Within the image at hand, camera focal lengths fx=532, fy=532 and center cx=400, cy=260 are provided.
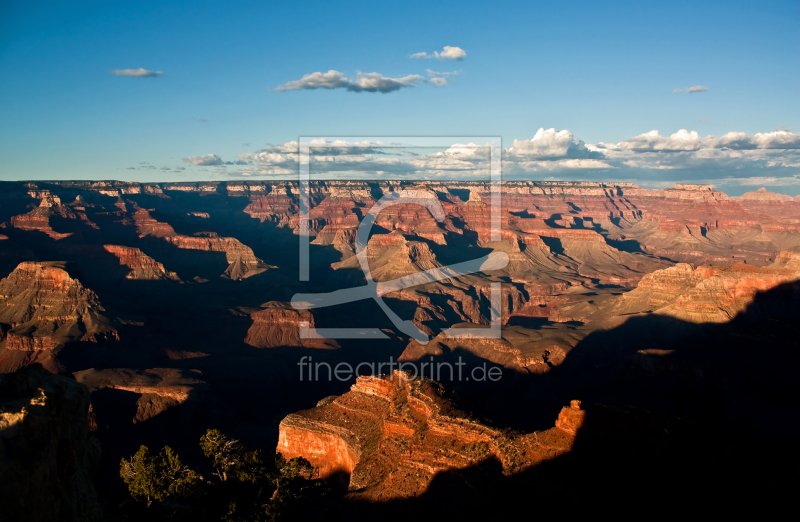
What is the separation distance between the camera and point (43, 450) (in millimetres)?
17109

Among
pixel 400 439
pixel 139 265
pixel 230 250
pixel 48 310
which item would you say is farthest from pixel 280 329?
pixel 400 439

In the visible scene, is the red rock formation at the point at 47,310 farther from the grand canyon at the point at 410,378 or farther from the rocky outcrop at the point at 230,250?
the rocky outcrop at the point at 230,250

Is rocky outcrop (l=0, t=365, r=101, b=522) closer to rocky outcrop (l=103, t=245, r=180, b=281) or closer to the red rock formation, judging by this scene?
the red rock formation

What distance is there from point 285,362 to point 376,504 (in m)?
73.2

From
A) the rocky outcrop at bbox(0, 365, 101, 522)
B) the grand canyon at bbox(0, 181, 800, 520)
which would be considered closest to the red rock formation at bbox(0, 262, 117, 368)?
the grand canyon at bbox(0, 181, 800, 520)

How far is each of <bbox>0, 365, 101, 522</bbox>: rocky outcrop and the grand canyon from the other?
95 mm

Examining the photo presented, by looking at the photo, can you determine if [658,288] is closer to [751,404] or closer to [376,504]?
[751,404]

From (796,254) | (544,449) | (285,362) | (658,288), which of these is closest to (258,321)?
(285,362)

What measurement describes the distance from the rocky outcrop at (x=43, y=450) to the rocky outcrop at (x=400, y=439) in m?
20.0

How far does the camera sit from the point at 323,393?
305 feet

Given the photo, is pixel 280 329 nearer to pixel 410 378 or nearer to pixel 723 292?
pixel 410 378

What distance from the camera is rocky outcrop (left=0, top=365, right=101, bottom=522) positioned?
1566 centimetres

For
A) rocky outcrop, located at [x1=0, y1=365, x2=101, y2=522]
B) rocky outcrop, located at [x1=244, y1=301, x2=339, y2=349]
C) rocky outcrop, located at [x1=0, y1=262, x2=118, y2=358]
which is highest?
rocky outcrop, located at [x1=0, y1=365, x2=101, y2=522]

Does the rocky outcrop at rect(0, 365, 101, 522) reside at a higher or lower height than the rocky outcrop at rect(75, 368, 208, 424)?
higher
